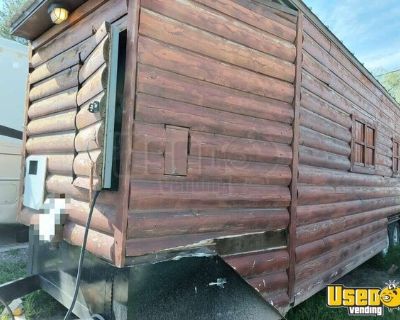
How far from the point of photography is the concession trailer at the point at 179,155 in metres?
2.53

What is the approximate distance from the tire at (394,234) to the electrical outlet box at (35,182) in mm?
8235

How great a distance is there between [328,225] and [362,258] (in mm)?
1937

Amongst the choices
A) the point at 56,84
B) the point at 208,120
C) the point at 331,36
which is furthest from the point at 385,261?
the point at 56,84

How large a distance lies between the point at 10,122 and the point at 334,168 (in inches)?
198

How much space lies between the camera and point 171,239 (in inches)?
106

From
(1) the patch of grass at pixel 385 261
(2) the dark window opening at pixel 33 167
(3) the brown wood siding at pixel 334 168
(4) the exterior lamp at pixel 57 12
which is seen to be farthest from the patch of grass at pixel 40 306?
(1) the patch of grass at pixel 385 261

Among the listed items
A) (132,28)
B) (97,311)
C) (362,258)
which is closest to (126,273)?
(97,311)

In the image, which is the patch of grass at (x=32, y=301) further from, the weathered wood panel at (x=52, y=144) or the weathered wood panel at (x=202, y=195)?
the weathered wood panel at (x=202, y=195)

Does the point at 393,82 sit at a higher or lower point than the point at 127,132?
higher

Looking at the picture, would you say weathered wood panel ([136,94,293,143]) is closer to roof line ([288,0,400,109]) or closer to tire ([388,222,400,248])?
roof line ([288,0,400,109])

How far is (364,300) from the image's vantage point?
482 centimetres

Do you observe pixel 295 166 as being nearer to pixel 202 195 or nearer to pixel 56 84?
pixel 202 195

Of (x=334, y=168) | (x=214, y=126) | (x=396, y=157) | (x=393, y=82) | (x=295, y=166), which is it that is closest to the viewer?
(x=214, y=126)

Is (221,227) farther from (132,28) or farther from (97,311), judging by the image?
(132,28)
